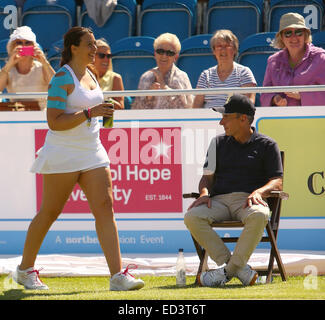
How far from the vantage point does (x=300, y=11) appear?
31.6ft

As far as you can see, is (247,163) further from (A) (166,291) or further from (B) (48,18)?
(B) (48,18)

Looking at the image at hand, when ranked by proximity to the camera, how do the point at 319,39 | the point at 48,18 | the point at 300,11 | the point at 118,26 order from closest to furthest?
1. the point at 319,39
2. the point at 300,11
3. the point at 118,26
4. the point at 48,18

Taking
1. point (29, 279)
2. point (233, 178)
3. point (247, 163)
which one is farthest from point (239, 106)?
point (29, 279)

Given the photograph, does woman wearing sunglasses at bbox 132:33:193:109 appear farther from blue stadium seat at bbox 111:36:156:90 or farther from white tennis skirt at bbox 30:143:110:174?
white tennis skirt at bbox 30:143:110:174

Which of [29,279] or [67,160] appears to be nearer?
[67,160]

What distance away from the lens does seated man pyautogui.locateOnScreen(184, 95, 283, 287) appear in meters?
6.01

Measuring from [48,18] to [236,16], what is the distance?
244 cm

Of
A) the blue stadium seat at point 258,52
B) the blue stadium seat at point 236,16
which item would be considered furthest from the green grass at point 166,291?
the blue stadium seat at point 236,16

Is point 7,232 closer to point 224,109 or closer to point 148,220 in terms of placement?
point 148,220

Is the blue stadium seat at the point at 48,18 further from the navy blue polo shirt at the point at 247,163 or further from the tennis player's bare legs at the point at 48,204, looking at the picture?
the tennis player's bare legs at the point at 48,204

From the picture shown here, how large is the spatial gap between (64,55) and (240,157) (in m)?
1.56

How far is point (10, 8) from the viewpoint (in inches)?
417

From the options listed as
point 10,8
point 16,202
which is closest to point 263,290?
point 16,202

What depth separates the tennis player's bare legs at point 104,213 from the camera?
553 cm
